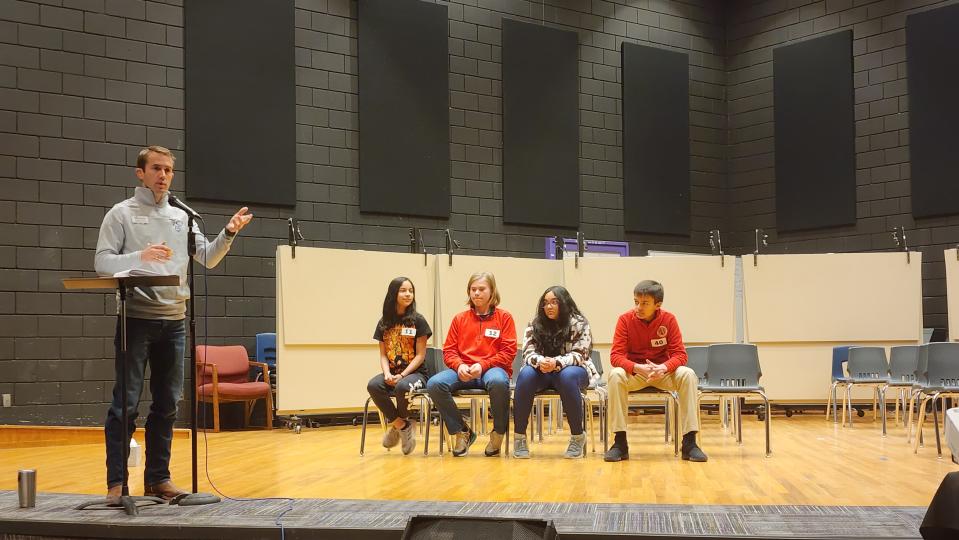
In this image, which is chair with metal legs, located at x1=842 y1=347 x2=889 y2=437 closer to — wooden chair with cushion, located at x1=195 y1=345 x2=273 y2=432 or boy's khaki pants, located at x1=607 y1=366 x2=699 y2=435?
boy's khaki pants, located at x1=607 y1=366 x2=699 y2=435

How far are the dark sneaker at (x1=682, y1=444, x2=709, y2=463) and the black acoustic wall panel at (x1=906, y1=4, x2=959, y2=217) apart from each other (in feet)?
18.0

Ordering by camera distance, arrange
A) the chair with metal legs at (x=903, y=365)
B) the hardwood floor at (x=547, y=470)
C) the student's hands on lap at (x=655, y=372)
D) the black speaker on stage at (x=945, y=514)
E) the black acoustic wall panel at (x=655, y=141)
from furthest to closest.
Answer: the black acoustic wall panel at (x=655, y=141)
the chair with metal legs at (x=903, y=365)
the student's hands on lap at (x=655, y=372)
the hardwood floor at (x=547, y=470)
the black speaker on stage at (x=945, y=514)

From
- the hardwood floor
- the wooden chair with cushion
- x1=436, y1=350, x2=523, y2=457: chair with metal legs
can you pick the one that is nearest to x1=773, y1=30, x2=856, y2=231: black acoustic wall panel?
the hardwood floor

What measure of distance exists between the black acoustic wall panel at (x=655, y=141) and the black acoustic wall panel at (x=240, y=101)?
4008mm

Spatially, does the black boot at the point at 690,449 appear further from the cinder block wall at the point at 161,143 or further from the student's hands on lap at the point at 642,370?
the cinder block wall at the point at 161,143

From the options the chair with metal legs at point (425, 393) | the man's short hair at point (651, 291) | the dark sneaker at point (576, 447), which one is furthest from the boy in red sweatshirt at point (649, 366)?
the chair with metal legs at point (425, 393)

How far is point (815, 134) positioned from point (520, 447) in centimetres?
641

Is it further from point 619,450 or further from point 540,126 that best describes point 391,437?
point 540,126

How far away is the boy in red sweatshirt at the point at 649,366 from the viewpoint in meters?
5.22

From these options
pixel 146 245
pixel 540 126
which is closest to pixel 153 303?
pixel 146 245

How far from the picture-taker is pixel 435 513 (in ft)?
10.0

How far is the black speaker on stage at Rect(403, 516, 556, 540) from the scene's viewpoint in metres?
2.50

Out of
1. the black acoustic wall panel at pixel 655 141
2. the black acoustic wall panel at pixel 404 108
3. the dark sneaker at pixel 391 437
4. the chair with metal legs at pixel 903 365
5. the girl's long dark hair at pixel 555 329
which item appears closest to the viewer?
the girl's long dark hair at pixel 555 329

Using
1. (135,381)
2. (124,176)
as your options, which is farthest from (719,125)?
(135,381)
